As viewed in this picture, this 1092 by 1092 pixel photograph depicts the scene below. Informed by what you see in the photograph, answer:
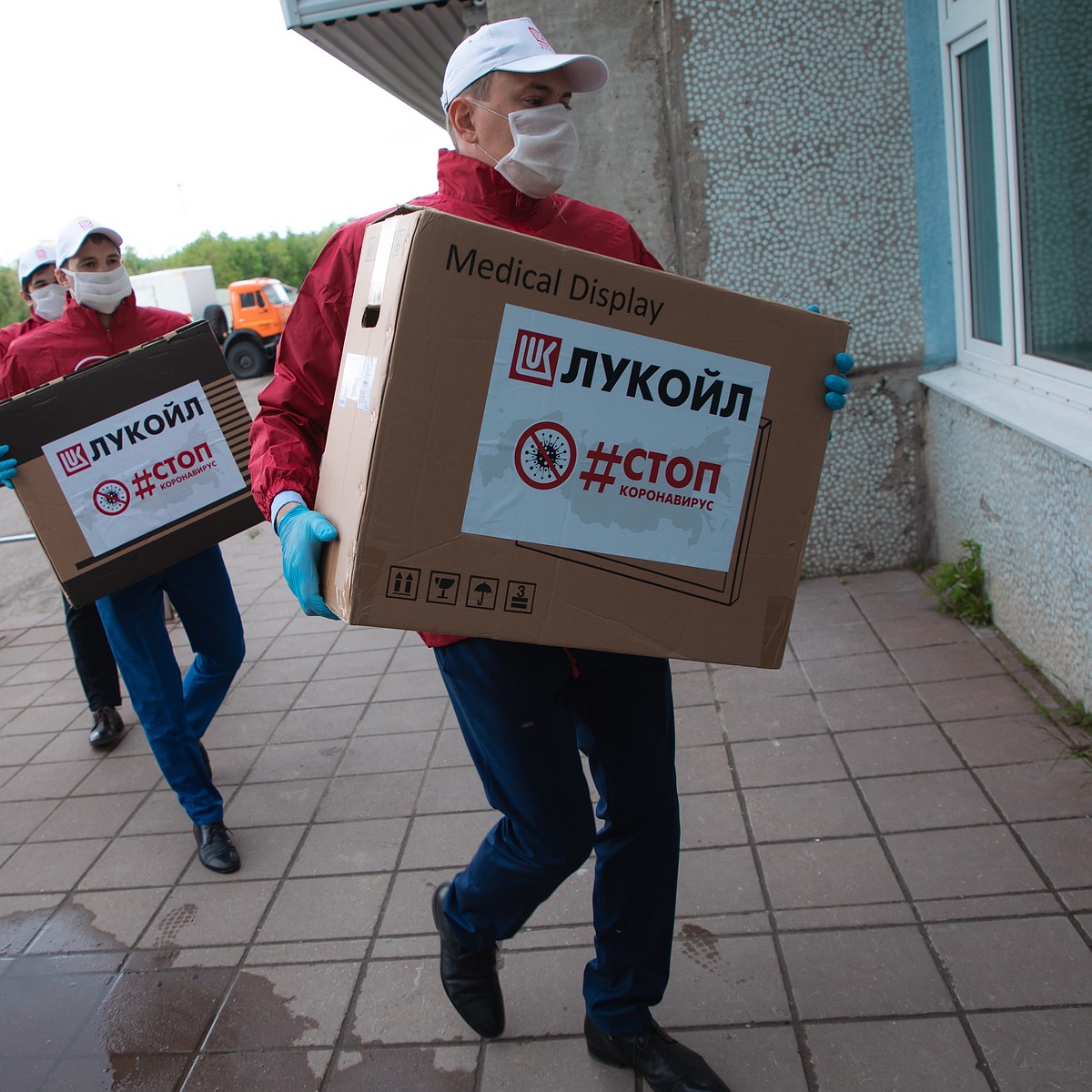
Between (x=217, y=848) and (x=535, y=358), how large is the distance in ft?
7.23

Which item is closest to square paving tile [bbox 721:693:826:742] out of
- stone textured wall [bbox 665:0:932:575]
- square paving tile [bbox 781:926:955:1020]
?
square paving tile [bbox 781:926:955:1020]

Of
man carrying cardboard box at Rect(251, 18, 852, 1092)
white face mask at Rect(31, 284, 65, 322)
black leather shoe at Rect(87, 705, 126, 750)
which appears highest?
white face mask at Rect(31, 284, 65, 322)

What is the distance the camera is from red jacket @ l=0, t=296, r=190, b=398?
3332 millimetres

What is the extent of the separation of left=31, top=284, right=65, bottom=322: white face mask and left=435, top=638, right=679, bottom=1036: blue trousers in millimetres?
3420

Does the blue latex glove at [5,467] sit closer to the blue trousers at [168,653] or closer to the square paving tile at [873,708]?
the blue trousers at [168,653]

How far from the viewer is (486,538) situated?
1.67m

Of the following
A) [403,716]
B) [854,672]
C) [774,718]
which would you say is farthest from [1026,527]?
[403,716]

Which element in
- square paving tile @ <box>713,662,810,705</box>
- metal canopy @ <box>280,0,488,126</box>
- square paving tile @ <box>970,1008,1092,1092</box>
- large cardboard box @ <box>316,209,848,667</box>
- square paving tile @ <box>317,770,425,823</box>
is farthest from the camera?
metal canopy @ <box>280,0,488,126</box>

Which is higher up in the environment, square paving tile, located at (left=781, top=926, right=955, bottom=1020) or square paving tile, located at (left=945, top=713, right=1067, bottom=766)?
square paving tile, located at (left=945, top=713, right=1067, bottom=766)

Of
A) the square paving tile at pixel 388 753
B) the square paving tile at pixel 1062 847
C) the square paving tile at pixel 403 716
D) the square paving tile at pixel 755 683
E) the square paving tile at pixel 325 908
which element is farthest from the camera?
the square paving tile at pixel 403 716

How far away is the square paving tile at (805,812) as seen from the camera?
2.90 metres

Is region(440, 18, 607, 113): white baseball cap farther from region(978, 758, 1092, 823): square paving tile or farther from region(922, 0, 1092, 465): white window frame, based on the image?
region(978, 758, 1092, 823): square paving tile

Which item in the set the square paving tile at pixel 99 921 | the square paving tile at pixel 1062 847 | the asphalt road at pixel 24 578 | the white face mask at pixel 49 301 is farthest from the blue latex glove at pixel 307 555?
the asphalt road at pixel 24 578

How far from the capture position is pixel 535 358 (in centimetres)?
166
